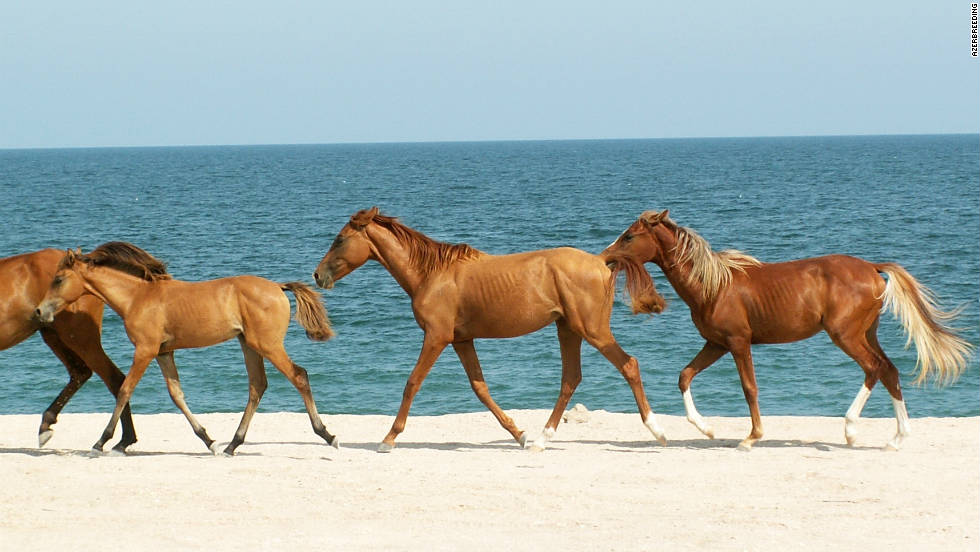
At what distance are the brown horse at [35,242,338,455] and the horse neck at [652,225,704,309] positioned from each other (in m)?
3.02

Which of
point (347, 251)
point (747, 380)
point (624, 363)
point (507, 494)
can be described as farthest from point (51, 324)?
point (747, 380)

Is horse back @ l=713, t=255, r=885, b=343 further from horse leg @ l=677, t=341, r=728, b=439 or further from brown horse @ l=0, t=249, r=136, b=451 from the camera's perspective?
brown horse @ l=0, t=249, r=136, b=451

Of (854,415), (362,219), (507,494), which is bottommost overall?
(507,494)

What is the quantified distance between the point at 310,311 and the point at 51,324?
7.82ft

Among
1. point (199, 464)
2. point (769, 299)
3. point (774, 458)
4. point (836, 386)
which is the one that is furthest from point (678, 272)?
point (836, 386)

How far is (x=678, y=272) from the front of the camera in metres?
10.1

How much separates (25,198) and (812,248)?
5446cm

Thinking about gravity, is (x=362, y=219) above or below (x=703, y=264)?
above

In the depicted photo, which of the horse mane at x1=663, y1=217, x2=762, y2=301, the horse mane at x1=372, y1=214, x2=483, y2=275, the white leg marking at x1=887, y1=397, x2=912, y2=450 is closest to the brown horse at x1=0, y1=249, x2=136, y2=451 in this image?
the horse mane at x1=372, y1=214, x2=483, y2=275

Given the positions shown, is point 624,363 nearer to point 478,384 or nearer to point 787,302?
point 478,384

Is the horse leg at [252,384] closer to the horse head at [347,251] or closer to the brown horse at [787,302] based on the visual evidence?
the horse head at [347,251]

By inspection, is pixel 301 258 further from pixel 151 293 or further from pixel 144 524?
pixel 144 524

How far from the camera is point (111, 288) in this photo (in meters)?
9.83

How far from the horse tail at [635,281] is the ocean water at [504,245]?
682 centimetres
